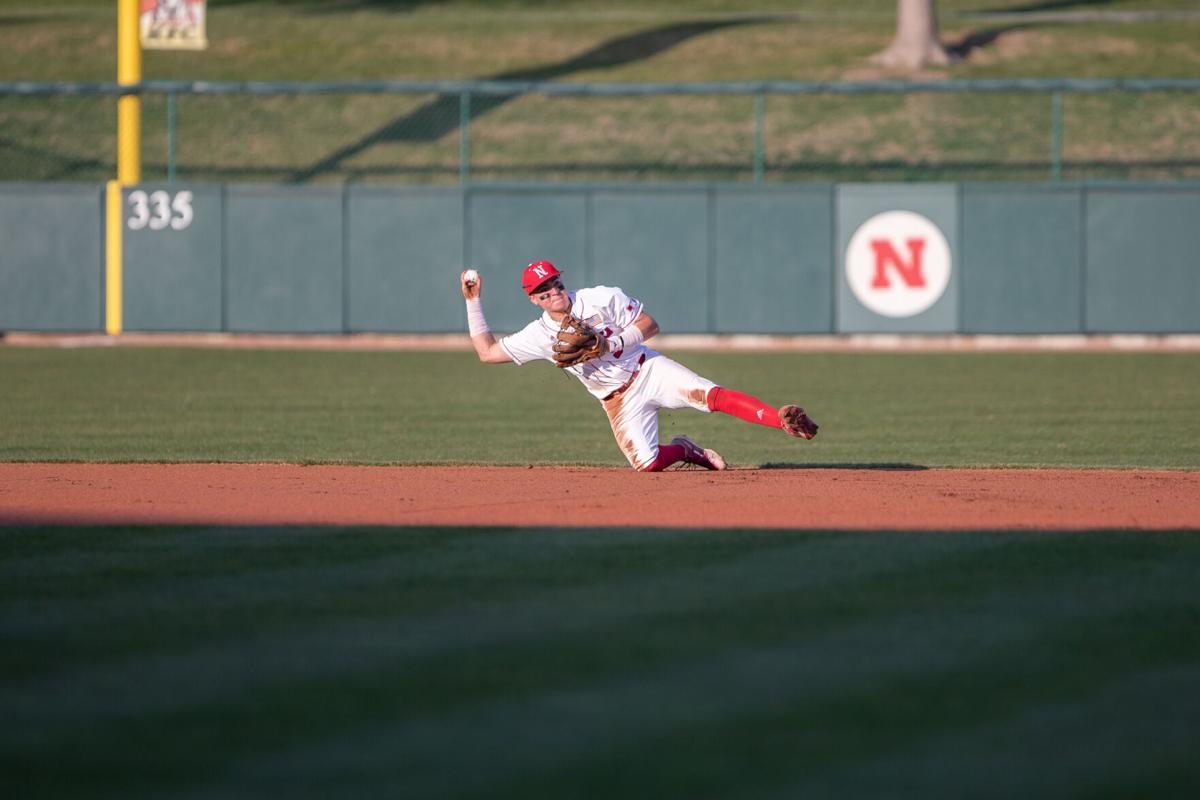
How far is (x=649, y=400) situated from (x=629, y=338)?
0.50 metres

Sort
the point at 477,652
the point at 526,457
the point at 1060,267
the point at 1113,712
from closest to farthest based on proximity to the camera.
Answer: the point at 1113,712 < the point at 477,652 < the point at 526,457 < the point at 1060,267

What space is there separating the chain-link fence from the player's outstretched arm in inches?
598

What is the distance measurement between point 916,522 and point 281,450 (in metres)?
5.51

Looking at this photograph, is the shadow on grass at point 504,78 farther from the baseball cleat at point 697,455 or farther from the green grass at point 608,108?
the baseball cleat at point 697,455

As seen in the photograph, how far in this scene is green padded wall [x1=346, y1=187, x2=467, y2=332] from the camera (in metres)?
23.1

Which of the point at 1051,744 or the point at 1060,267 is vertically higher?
the point at 1060,267

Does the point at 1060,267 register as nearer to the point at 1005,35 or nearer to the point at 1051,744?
the point at 1005,35

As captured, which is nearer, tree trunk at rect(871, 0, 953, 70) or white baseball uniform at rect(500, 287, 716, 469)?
white baseball uniform at rect(500, 287, 716, 469)

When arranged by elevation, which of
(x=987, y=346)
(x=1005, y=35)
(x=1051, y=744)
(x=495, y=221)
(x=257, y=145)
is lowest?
(x=1051, y=744)

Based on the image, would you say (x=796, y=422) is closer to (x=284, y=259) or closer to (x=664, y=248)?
(x=664, y=248)

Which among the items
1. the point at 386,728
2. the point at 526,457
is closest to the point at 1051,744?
the point at 386,728

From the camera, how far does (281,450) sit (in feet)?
39.2

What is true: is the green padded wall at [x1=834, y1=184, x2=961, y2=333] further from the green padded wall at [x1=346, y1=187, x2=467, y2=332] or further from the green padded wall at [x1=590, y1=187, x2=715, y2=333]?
the green padded wall at [x1=346, y1=187, x2=467, y2=332]

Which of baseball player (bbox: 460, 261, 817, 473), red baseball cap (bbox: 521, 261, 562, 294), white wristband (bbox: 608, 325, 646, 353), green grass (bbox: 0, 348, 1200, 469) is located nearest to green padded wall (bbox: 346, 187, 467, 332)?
green grass (bbox: 0, 348, 1200, 469)
